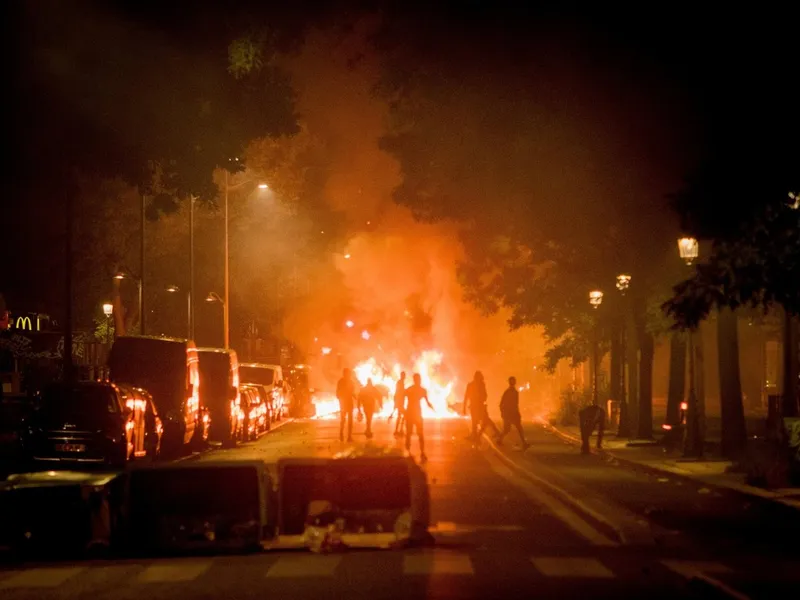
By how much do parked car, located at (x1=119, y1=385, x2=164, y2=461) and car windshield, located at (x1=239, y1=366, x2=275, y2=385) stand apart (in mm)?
18138

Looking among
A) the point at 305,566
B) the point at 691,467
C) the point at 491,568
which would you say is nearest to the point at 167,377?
the point at 691,467

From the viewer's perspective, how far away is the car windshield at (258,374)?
4912cm

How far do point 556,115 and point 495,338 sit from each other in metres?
64.6

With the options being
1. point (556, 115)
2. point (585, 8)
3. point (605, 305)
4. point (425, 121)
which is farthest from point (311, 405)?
point (585, 8)

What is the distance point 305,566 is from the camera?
12961 mm

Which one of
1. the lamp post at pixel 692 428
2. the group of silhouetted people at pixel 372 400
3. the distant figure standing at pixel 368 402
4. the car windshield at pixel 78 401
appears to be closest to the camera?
the car windshield at pixel 78 401

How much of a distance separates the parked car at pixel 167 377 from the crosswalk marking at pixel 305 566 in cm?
1907

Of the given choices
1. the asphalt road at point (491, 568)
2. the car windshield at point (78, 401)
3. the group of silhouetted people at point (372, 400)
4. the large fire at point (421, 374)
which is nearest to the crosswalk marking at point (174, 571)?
the asphalt road at point (491, 568)

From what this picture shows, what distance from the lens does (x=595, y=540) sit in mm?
15719

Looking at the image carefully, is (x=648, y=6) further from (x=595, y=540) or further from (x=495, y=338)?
(x=495, y=338)

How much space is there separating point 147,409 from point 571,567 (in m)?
18.0

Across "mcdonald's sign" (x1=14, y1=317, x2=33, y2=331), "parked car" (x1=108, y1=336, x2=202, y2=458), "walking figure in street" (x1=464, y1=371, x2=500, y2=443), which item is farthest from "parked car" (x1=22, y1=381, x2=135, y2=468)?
"mcdonald's sign" (x1=14, y1=317, x2=33, y2=331)

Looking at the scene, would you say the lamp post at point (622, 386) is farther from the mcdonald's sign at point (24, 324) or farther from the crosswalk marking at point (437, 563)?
the mcdonald's sign at point (24, 324)

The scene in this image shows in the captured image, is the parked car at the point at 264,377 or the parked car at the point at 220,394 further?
the parked car at the point at 264,377
